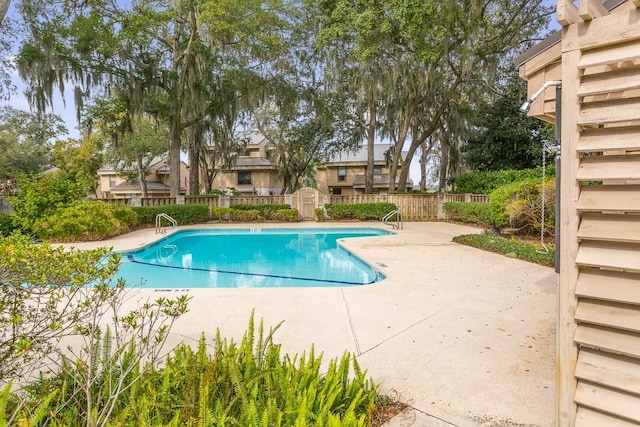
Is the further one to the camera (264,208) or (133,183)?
(133,183)

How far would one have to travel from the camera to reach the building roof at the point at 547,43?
1.65 m

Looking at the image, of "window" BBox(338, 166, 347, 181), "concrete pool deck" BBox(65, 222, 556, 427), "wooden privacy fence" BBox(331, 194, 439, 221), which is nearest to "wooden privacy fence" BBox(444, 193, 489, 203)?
"wooden privacy fence" BBox(331, 194, 439, 221)

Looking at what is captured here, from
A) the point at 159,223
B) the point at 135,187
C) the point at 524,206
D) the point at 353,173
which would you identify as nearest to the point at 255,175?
the point at 353,173

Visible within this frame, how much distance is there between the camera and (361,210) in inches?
597

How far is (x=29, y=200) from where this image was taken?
8883 mm

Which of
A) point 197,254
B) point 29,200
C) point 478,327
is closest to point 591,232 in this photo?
point 478,327

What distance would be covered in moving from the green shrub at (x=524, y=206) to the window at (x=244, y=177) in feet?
64.7

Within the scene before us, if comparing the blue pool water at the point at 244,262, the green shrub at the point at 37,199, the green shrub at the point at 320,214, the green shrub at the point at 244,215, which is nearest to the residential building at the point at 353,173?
the green shrub at the point at 320,214

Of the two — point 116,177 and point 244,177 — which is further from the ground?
point 116,177

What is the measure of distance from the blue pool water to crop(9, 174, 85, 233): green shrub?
9.01 feet

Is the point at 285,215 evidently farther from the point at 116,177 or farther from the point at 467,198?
the point at 116,177

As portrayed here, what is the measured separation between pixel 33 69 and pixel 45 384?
1328cm

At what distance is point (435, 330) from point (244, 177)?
24.3m

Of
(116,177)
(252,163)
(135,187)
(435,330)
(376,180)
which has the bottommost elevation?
(435,330)
